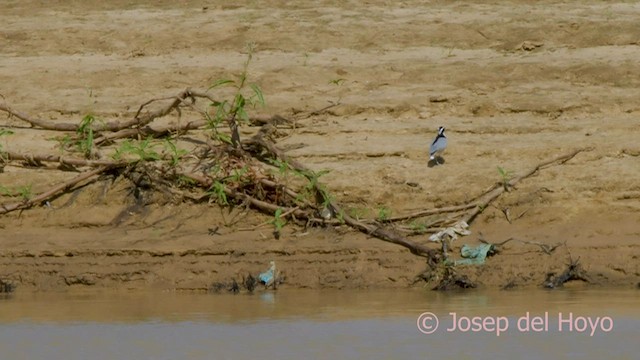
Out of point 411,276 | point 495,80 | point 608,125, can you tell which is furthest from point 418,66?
point 411,276

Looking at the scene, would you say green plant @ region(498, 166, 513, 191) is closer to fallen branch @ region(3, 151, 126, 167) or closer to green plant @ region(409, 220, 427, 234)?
green plant @ region(409, 220, 427, 234)

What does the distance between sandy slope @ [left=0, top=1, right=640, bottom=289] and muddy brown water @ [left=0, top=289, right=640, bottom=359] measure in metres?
0.26

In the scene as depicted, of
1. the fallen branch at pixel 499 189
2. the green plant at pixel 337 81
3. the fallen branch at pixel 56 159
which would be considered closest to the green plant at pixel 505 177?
the fallen branch at pixel 499 189

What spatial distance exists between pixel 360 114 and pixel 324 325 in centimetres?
253

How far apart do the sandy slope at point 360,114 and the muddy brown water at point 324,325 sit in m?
0.26

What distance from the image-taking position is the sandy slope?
27.7ft

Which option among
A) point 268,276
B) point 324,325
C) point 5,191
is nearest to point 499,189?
point 268,276

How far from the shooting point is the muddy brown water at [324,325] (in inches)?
272

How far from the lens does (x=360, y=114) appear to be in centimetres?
964

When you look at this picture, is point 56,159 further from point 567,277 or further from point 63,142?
point 567,277

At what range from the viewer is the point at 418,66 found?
397 inches

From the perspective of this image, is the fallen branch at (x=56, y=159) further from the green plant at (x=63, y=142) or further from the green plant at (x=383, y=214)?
the green plant at (x=383, y=214)

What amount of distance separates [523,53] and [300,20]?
5.22ft

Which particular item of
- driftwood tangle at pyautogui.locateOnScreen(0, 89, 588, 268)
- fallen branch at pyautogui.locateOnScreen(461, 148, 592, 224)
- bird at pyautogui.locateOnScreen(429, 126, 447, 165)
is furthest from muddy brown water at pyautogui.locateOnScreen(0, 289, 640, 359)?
bird at pyautogui.locateOnScreen(429, 126, 447, 165)
